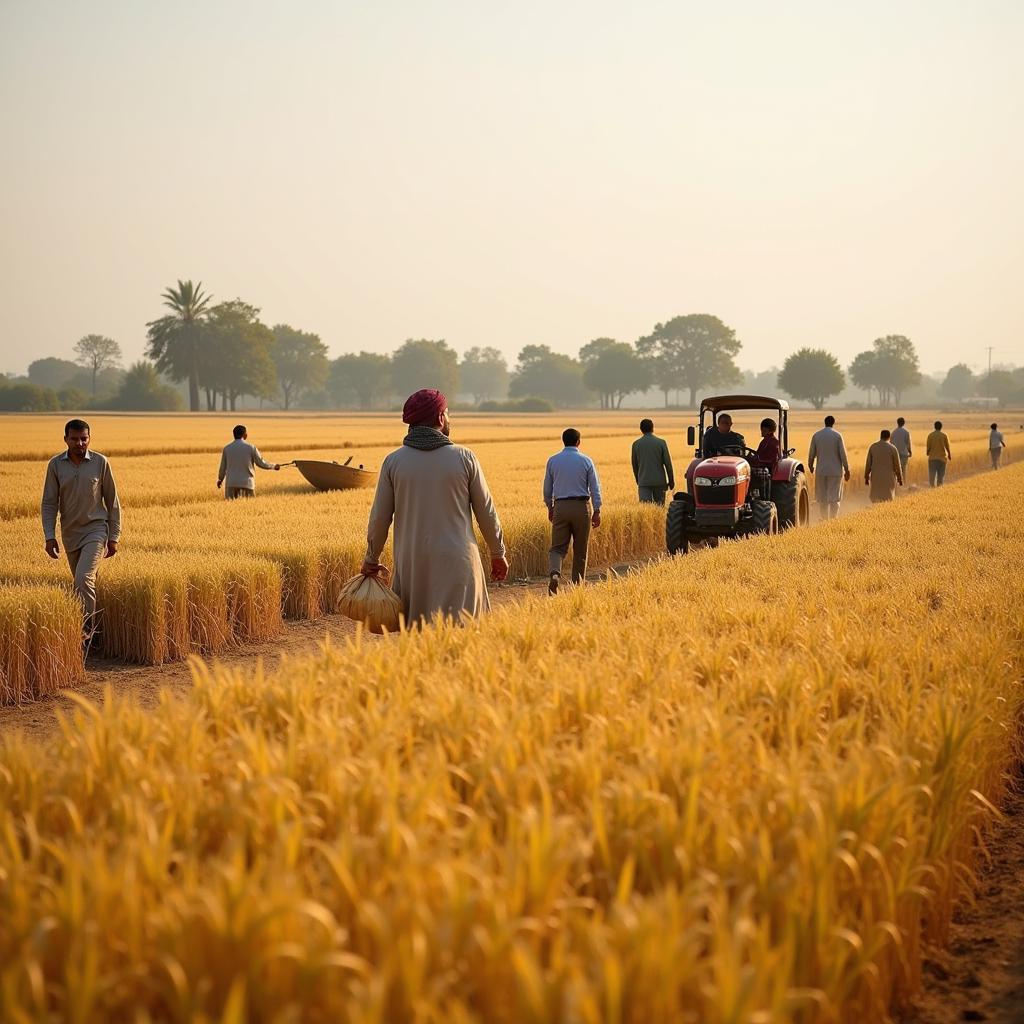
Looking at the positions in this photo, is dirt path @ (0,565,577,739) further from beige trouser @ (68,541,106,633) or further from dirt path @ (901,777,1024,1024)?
dirt path @ (901,777,1024,1024)

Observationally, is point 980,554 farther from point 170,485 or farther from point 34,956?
point 170,485

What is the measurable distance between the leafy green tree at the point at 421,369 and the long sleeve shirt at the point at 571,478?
16947cm

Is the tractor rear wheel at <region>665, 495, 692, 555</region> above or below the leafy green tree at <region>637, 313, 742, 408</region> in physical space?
below

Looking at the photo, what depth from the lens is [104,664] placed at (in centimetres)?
989

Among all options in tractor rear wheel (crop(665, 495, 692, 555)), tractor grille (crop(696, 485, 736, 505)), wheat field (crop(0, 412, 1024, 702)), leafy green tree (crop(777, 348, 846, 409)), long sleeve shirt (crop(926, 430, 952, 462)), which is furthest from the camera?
leafy green tree (crop(777, 348, 846, 409))

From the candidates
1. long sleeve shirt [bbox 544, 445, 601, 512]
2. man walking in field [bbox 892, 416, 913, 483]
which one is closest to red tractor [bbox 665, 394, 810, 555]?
long sleeve shirt [bbox 544, 445, 601, 512]

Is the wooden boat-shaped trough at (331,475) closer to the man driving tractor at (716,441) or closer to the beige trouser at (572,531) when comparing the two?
the man driving tractor at (716,441)

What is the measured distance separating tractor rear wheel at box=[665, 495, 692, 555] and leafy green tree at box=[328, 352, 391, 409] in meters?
162

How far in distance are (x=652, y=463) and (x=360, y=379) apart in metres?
163

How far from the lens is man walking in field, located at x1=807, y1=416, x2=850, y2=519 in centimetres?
1972

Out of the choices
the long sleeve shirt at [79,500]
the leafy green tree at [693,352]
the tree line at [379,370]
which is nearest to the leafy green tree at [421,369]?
the tree line at [379,370]

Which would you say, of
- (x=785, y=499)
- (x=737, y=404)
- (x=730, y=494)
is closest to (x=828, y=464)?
(x=785, y=499)

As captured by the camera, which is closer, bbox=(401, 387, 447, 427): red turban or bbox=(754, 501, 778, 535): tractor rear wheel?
bbox=(401, 387, 447, 427): red turban

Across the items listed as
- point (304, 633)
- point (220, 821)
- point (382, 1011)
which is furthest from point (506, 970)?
point (304, 633)
